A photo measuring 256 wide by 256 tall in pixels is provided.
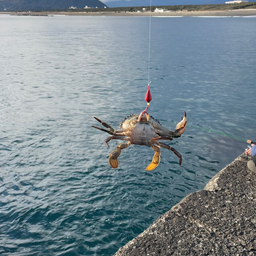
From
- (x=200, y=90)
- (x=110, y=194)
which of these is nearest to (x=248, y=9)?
(x=200, y=90)

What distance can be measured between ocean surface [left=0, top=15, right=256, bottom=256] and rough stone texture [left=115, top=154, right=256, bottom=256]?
190 cm

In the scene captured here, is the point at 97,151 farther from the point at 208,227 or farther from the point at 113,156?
the point at 208,227

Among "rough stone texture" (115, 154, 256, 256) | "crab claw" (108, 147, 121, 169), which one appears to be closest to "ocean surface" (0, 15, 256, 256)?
"rough stone texture" (115, 154, 256, 256)

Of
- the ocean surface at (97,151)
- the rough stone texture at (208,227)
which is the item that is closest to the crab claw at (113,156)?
the rough stone texture at (208,227)

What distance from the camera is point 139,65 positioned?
34.5 metres

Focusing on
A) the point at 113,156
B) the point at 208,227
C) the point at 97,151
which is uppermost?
the point at 113,156

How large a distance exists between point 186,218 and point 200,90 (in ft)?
59.5

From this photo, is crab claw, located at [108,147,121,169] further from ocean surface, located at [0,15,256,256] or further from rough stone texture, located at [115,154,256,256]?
ocean surface, located at [0,15,256,256]

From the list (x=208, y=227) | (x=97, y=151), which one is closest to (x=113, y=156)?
(x=208, y=227)

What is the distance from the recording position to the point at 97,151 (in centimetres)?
1380

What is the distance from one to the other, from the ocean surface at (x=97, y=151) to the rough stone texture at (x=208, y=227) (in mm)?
1899

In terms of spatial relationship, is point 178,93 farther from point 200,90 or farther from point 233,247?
point 233,247

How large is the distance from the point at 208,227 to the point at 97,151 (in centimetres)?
787

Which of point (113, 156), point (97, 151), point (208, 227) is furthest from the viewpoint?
point (97, 151)
